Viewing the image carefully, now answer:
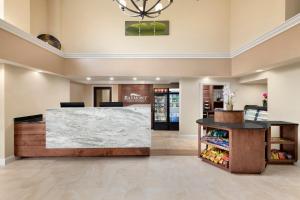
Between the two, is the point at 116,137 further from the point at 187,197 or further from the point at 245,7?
the point at 245,7

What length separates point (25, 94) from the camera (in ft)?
17.7

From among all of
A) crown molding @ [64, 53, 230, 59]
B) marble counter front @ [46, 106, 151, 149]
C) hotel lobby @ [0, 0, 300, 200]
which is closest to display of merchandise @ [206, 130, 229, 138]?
hotel lobby @ [0, 0, 300, 200]

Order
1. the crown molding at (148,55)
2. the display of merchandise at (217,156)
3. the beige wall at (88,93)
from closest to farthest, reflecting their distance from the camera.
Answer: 1. the display of merchandise at (217,156)
2. the crown molding at (148,55)
3. the beige wall at (88,93)

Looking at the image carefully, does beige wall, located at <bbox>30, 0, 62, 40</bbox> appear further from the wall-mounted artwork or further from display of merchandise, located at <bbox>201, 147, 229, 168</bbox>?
display of merchandise, located at <bbox>201, 147, 229, 168</bbox>

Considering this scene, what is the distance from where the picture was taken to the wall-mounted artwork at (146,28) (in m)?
7.34

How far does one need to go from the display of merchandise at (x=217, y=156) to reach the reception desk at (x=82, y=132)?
1428 mm

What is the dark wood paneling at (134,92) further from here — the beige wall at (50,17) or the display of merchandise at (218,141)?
the display of merchandise at (218,141)

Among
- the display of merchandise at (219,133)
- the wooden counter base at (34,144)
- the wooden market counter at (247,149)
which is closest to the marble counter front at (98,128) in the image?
the wooden counter base at (34,144)

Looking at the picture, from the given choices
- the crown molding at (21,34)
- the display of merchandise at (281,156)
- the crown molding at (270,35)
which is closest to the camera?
the crown molding at (270,35)

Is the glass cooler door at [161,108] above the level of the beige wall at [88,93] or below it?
below

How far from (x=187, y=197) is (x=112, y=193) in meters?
1.16

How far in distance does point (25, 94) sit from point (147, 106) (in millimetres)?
3206

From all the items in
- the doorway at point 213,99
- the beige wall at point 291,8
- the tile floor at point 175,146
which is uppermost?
the beige wall at point 291,8

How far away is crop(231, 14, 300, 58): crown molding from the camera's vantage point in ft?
13.2
